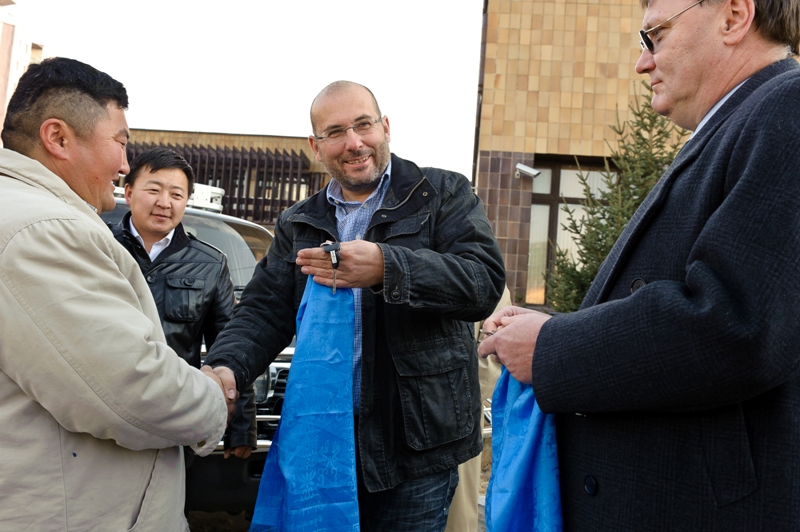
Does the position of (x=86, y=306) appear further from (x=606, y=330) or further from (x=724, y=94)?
(x=724, y=94)

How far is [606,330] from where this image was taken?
145 cm

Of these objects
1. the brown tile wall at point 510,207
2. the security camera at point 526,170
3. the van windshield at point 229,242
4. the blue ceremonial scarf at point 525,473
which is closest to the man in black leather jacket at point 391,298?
the blue ceremonial scarf at point 525,473

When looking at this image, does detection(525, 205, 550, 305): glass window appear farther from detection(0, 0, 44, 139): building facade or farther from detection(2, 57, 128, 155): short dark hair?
detection(0, 0, 44, 139): building facade

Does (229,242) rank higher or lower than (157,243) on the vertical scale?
higher

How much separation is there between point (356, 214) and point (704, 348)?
166cm

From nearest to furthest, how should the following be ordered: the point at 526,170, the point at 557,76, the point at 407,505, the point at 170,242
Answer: the point at 407,505 < the point at 170,242 < the point at 526,170 < the point at 557,76

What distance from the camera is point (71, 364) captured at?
161cm

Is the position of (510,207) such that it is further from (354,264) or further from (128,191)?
(354,264)

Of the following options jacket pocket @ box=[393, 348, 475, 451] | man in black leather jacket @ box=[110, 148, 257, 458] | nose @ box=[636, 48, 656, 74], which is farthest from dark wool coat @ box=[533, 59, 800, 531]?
man in black leather jacket @ box=[110, 148, 257, 458]

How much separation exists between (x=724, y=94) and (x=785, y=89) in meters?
0.27

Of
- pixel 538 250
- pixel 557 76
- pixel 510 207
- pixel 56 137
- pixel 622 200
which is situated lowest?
pixel 56 137

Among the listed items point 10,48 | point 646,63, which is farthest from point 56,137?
point 10,48

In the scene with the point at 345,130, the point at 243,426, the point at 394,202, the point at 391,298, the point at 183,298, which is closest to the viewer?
the point at 391,298

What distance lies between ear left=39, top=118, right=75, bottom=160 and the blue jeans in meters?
1.50
